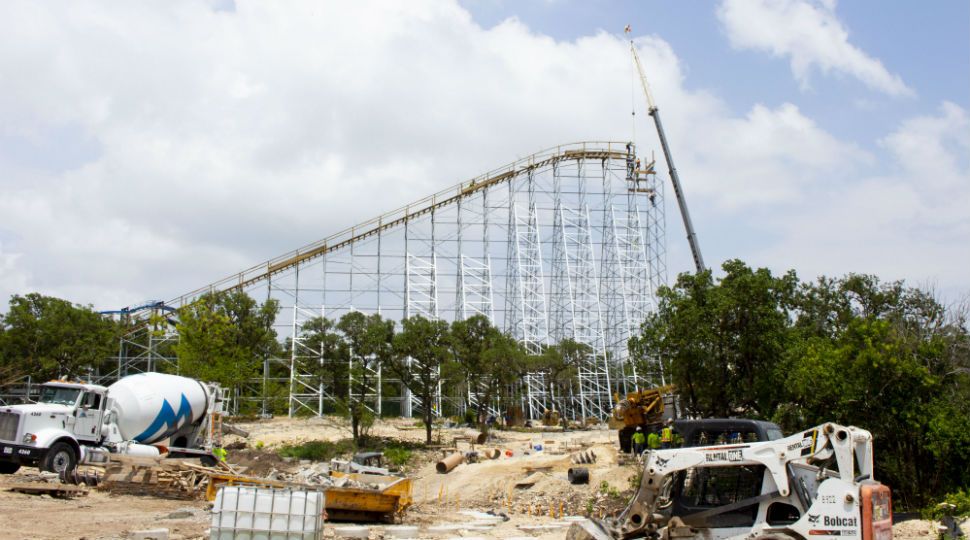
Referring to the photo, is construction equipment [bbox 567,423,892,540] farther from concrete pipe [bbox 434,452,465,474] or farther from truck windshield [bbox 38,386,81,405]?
concrete pipe [bbox 434,452,465,474]

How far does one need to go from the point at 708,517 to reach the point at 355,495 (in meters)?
7.39

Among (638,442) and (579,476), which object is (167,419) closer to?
(579,476)

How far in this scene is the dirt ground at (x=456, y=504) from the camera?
1224 cm

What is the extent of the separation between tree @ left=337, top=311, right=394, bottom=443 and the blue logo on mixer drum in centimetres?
956

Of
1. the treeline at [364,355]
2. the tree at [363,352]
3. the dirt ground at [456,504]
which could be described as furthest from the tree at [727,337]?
the tree at [363,352]

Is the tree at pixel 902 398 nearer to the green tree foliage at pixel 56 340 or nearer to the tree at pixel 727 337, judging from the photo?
the tree at pixel 727 337

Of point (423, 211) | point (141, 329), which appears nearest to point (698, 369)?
point (423, 211)

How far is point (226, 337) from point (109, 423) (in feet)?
57.6

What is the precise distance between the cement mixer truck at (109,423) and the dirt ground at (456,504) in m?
0.74

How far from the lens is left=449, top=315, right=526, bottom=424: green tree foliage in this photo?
109 ft

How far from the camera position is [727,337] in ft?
74.2

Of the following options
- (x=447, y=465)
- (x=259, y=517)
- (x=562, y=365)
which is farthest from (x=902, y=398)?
(x=562, y=365)

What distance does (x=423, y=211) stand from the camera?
40500 mm

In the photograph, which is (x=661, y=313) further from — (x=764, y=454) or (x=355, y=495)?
(x=764, y=454)
